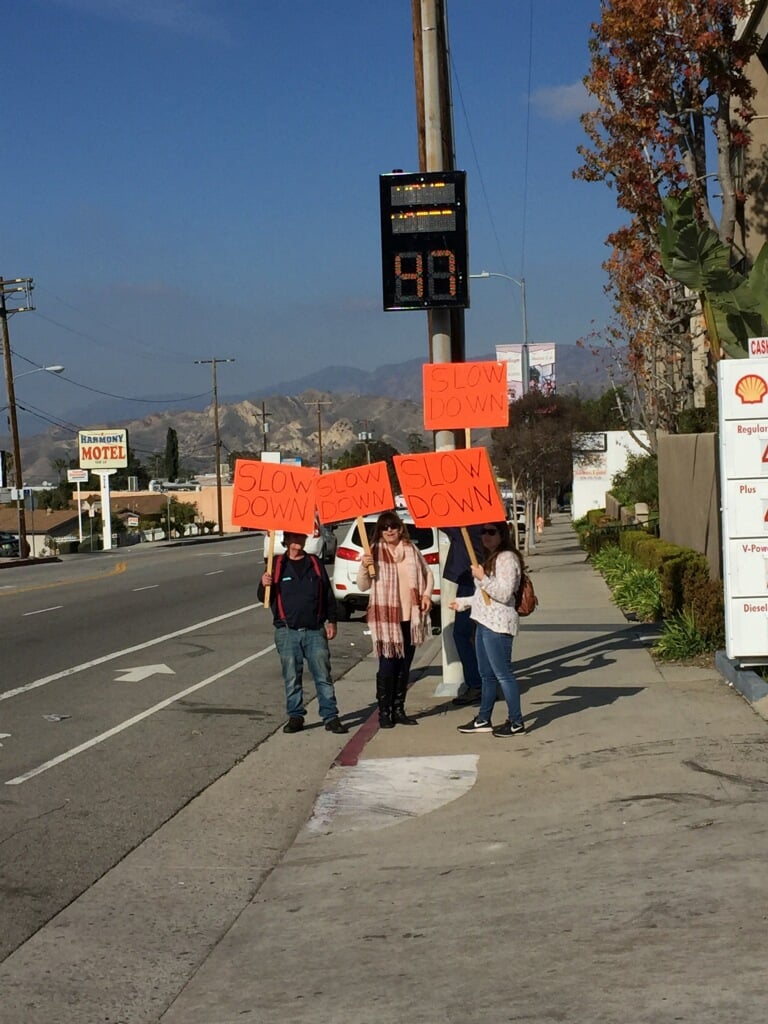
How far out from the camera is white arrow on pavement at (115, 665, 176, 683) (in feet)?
48.5

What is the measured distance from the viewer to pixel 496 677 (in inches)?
410

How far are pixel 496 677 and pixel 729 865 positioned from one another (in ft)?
13.6

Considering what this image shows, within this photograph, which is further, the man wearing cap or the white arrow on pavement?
the white arrow on pavement

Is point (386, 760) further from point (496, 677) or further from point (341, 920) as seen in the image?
point (341, 920)

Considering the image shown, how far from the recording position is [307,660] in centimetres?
1115

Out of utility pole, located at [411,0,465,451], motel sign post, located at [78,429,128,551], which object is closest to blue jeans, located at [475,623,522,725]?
utility pole, located at [411,0,465,451]

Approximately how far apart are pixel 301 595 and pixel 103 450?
77718mm

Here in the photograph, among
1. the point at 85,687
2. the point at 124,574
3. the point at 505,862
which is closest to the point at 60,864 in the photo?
the point at 505,862

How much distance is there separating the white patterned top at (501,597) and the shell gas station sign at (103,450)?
77.8 metres

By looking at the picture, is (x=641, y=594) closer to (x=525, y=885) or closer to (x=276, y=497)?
(x=276, y=497)

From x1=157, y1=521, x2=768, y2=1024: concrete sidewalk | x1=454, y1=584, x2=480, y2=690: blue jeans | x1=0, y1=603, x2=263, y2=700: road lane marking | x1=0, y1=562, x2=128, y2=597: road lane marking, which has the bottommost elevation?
x1=0, y1=562, x2=128, y2=597: road lane marking

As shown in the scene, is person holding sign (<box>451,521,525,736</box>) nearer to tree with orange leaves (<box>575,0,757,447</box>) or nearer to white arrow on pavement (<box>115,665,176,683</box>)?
white arrow on pavement (<box>115,665,176,683</box>)

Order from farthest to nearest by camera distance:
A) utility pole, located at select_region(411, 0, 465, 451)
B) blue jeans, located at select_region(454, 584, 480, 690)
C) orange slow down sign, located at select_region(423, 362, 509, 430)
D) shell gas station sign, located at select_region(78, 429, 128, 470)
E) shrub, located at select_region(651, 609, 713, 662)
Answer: shell gas station sign, located at select_region(78, 429, 128, 470), shrub, located at select_region(651, 609, 713, 662), utility pole, located at select_region(411, 0, 465, 451), blue jeans, located at select_region(454, 584, 480, 690), orange slow down sign, located at select_region(423, 362, 509, 430)

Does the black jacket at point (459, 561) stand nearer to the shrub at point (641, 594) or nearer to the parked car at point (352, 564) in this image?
the shrub at point (641, 594)
